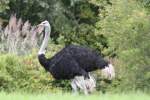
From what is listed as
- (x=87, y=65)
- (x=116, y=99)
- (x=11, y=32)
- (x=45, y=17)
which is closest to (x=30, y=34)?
(x=11, y=32)

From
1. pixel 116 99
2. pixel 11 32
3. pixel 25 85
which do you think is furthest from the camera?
pixel 11 32

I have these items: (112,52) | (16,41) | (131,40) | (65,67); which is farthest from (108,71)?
(16,41)

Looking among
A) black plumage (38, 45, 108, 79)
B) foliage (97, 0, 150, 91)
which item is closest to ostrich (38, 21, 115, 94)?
black plumage (38, 45, 108, 79)

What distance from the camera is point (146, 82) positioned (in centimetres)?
1327

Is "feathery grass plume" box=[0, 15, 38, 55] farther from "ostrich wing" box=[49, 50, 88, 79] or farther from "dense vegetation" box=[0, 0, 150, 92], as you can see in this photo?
"ostrich wing" box=[49, 50, 88, 79]

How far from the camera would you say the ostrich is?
1347cm

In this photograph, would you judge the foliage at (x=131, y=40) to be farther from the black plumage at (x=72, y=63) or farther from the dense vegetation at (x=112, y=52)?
the black plumage at (x=72, y=63)

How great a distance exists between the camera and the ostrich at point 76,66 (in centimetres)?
1347

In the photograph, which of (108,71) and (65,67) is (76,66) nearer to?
(65,67)

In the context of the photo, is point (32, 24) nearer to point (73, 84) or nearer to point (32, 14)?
point (32, 14)

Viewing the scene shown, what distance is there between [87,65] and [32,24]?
6.97m

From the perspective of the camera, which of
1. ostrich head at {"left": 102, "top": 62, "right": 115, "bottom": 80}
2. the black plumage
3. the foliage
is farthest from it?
ostrich head at {"left": 102, "top": 62, "right": 115, "bottom": 80}

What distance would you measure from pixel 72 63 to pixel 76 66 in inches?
4.0

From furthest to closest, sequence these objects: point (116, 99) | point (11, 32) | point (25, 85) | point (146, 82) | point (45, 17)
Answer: point (45, 17)
point (11, 32)
point (25, 85)
point (146, 82)
point (116, 99)
